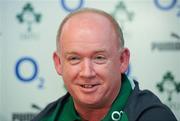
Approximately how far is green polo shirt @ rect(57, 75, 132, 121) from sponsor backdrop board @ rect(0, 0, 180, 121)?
0.98m

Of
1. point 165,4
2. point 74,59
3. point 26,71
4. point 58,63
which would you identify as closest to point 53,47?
point 26,71

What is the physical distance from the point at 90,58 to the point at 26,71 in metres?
1.24

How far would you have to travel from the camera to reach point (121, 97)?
100 cm

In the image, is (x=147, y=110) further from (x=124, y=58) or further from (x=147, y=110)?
(x=124, y=58)

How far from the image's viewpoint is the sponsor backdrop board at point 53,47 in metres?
2.03

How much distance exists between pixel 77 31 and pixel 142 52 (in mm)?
1135

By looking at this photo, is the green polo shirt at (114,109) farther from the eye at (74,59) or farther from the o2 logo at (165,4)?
the o2 logo at (165,4)

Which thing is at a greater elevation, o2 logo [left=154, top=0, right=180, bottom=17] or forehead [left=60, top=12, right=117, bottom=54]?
forehead [left=60, top=12, right=117, bottom=54]

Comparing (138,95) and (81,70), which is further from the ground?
(81,70)

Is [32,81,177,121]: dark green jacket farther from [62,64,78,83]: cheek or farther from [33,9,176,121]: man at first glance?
[62,64,78,83]: cheek

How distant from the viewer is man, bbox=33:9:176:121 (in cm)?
91

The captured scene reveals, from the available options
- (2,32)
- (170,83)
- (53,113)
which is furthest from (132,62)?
(53,113)

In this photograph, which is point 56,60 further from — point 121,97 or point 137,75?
point 137,75

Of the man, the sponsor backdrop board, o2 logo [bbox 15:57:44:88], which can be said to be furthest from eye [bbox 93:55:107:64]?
o2 logo [bbox 15:57:44:88]
